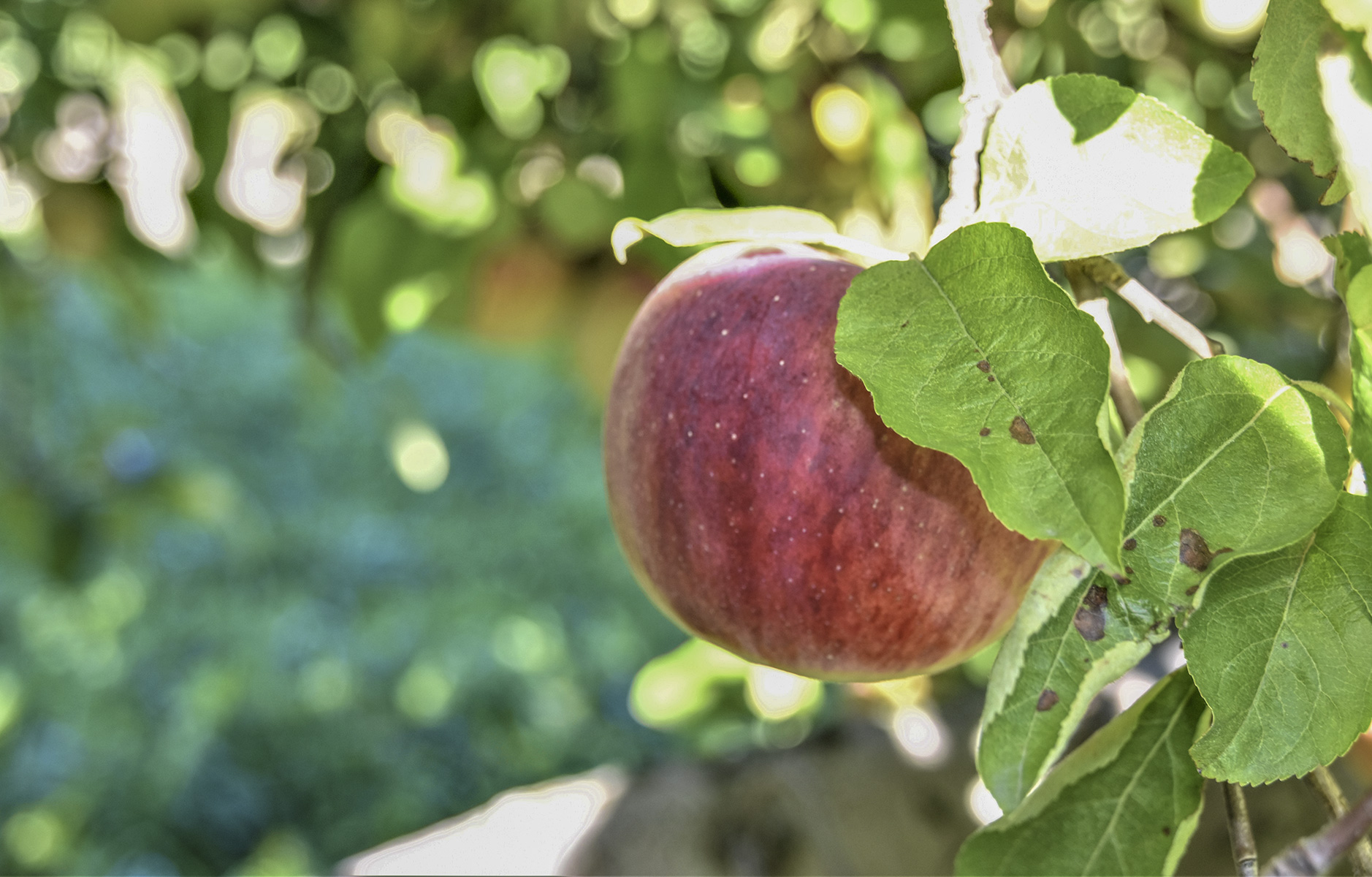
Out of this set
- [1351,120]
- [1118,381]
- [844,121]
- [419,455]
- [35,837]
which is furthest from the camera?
[35,837]

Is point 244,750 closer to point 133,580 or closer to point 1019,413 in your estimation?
point 133,580

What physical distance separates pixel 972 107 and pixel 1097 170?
49 millimetres

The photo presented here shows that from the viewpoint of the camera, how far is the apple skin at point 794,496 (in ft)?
1.24

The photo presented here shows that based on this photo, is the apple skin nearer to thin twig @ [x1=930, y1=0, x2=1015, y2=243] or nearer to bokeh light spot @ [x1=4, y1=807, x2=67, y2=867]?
thin twig @ [x1=930, y1=0, x2=1015, y2=243]

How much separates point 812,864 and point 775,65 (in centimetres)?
55

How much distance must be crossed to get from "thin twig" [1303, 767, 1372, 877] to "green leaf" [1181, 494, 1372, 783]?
2 cm

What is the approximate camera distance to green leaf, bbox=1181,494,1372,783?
0.27 meters

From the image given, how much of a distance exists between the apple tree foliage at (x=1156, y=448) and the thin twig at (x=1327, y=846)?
0.03 metres

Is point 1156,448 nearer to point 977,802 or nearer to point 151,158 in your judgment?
point 977,802

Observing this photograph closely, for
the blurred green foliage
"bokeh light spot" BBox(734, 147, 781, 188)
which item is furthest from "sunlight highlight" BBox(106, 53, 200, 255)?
"bokeh light spot" BBox(734, 147, 781, 188)

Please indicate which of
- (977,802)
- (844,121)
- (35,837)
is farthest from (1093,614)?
(35,837)

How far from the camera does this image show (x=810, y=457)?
0.37 m

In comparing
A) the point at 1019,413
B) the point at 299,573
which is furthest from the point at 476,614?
the point at 1019,413

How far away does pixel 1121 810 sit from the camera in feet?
1.16
